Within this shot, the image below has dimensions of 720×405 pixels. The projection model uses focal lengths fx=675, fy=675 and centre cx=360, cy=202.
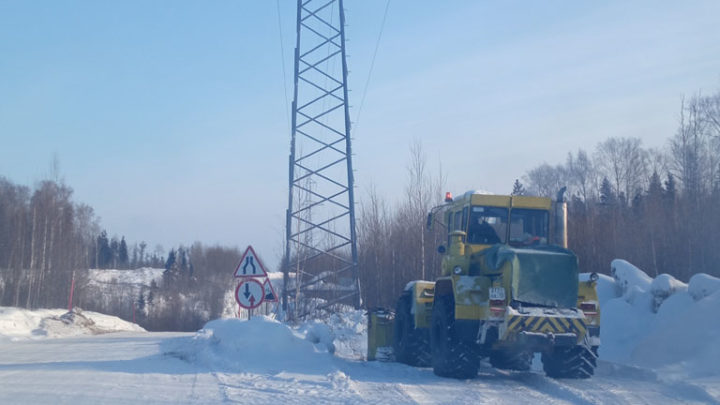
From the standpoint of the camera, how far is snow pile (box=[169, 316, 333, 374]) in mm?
13906

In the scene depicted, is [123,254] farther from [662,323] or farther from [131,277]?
[662,323]

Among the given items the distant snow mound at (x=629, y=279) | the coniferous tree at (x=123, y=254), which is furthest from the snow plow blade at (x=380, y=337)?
the coniferous tree at (x=123, y=254)

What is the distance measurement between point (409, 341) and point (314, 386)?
4.64m

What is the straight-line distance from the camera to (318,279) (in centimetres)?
2667

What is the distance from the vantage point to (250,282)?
16.1m

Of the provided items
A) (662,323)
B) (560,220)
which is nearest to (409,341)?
(560,220)

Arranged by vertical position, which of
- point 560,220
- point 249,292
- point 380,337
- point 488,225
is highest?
point 560,220

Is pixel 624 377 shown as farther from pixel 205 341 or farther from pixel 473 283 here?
pixel 205 341

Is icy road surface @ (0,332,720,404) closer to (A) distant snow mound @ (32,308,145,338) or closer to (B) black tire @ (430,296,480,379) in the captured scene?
(B) black tire @ (430,296,480,379)

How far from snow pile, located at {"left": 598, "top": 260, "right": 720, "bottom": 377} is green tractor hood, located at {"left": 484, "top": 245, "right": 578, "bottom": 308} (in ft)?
10.2

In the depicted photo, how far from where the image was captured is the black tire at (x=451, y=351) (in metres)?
12.3

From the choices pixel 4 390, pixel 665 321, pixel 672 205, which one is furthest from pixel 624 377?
pixel 672 205

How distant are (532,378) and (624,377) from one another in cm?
170

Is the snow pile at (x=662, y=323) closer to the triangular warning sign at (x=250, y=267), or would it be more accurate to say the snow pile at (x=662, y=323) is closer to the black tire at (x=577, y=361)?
the black tire at (x=577, y=361)
